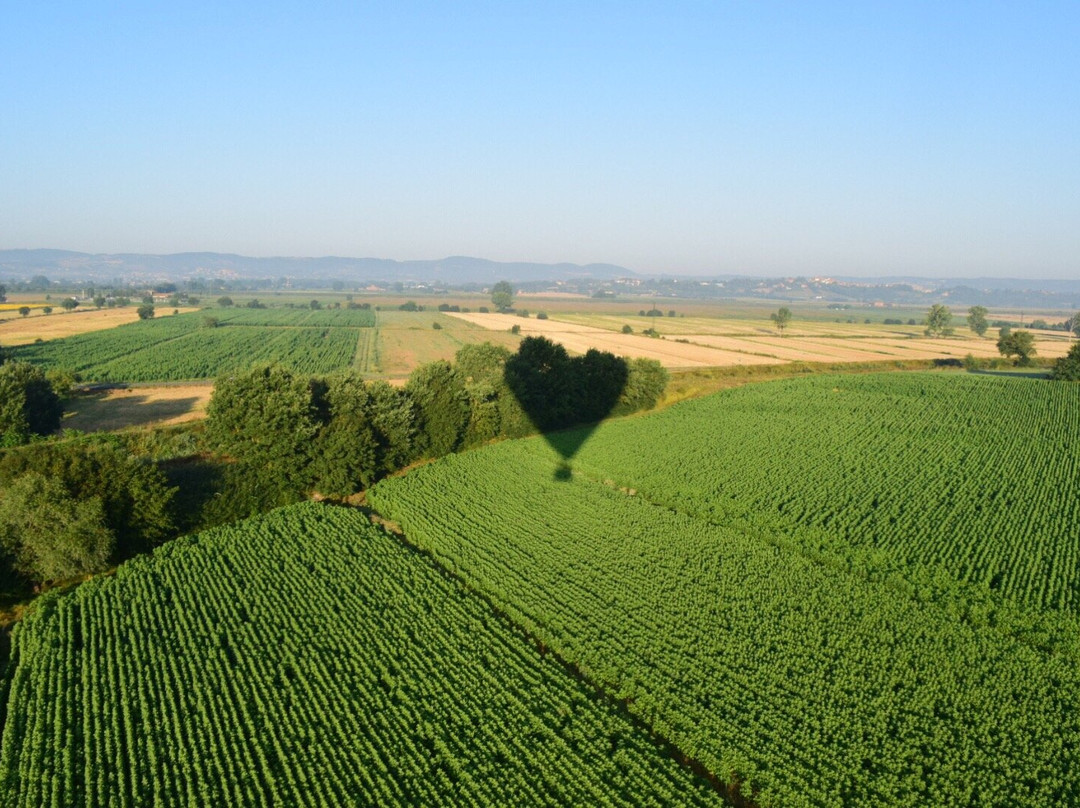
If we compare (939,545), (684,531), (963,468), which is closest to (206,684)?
(684,531)

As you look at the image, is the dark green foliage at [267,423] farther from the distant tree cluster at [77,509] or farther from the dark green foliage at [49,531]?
the dark green foliage at [49,531]

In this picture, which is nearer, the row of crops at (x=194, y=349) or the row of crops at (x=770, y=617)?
the row of crops at (x=770, y=617)

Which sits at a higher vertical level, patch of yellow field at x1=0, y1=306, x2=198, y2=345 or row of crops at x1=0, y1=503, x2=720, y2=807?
patch of yellow field at x1=0, y1=306, x2=198, y2=345

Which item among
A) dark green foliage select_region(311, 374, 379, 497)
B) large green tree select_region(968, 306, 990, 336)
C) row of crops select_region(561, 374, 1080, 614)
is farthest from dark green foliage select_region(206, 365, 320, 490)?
large green tree select_region(968, 306, 990, 336)

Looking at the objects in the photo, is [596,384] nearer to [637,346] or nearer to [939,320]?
[637,346]

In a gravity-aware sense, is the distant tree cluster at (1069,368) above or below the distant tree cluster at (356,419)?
above

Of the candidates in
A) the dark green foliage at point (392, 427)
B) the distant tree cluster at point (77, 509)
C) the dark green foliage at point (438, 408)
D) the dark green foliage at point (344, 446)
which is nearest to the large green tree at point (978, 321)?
the dark green foliage at point (438, 408)

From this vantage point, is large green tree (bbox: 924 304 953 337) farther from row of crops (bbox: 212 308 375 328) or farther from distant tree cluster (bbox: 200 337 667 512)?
row of crops (bbox: 212 308 375 328)
